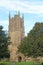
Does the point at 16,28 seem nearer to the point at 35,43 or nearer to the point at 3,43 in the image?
the point at 35,43

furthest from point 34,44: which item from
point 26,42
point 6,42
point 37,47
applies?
point 6,42

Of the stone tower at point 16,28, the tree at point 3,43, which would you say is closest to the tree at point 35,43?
the tree at point 3,43

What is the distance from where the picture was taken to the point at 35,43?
64.4 m

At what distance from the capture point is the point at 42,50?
63281 mm

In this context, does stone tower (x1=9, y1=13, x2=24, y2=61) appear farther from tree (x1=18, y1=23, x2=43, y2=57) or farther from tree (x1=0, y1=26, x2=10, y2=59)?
tree (x1=0, y1=26, x2=10, y2=59)

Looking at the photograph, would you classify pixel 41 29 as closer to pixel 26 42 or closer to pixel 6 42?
pixel 26 42

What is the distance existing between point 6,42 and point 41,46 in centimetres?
1658

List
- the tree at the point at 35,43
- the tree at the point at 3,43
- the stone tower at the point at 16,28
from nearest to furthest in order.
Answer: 1. the tree at the point at 3,43
2. the tree at the point at 35,43
3. the stone tower at the point at 16,28

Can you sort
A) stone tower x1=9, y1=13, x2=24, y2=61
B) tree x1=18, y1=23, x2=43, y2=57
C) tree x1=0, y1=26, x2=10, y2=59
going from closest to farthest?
tree x1=0, y1=26, x2=10, y2=59 → tree x1=18, y1=23, x2=43, y2=57 → stone tower x1=9, y1=13, x2=24, y2=61

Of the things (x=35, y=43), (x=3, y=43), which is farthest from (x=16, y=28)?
(x=3, y=43)

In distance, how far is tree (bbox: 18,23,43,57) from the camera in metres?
63.9

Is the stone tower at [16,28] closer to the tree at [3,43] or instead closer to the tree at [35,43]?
the tree at [35,43]

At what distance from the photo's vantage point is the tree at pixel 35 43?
210ft

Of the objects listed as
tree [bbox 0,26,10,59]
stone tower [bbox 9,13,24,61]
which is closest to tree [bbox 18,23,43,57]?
tree [bbox 0,26,10,59]
